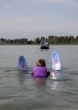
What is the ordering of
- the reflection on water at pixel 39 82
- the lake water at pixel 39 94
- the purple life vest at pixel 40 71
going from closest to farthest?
the lake water at pixel 39 94 → the reflection on water at pixel 39 82 → the purple life vest at pixel 40 71

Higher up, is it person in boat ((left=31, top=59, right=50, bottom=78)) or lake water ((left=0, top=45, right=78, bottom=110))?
person in boat ((left=31, top=59, right=50, bottom=78))

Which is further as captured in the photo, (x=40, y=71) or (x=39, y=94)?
(x=40, y=71)

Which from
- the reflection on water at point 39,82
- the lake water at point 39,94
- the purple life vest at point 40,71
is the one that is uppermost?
the purple life vest at point 40,71

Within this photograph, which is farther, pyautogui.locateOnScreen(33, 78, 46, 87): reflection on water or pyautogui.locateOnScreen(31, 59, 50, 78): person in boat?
pyautogui.locateOnScreen(31, 59, 50, 78): person in boat

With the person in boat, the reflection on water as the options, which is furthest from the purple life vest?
Result: the reflection on water

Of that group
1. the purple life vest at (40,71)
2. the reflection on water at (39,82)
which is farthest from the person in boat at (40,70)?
the reflection on water at (39,82)

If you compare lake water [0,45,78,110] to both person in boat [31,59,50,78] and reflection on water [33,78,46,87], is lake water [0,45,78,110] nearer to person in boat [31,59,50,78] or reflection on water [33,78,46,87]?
reflection on water [33,78,46,87]

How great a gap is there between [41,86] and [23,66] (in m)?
9.49

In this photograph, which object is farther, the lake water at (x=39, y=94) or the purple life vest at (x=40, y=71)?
the purple life vest at (x=40, y=71)

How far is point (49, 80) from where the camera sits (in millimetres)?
20359

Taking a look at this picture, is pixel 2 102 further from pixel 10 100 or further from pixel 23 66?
pixel 23 66

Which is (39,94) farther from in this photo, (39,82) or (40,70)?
(40,70)

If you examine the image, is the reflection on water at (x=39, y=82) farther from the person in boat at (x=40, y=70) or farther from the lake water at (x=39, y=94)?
the person in boat at (x=40, y=70)

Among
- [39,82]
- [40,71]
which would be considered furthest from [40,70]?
[39,82]
